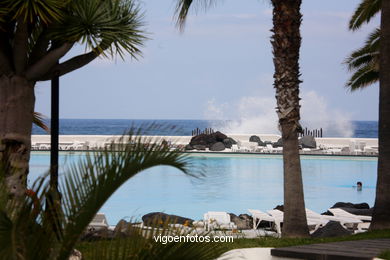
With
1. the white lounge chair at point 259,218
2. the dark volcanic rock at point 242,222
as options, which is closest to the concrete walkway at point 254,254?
the white lounge chair at point 259,218

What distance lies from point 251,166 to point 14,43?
2395 cm

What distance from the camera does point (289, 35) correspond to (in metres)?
12.1

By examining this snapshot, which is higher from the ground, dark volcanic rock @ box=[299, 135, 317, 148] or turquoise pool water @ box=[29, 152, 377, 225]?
dark volcanic rock @ box=[299, 135, 317, 148]

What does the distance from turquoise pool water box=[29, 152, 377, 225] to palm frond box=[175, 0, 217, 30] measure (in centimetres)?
655

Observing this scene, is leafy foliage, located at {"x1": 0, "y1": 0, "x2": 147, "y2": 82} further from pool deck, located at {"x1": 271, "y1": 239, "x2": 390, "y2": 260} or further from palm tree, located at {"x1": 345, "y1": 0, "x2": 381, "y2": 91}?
palm tree, located at {"x1": 345, "y1": 0, "x2": 381, "y2": 91}

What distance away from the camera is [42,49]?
8.30 m

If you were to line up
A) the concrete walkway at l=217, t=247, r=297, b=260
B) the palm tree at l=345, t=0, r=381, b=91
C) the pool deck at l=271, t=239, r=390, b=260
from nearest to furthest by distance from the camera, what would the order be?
the pool deck at l=271, t=239, r=390, b=260
the concrete walkway at l=217, t=247, r=297, b=260
the palm tree at l=345, t=0, r=381, b=91

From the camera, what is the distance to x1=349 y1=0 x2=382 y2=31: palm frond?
1703cm

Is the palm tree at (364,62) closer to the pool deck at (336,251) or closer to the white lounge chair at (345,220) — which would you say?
the white lounge chair at (345,220)

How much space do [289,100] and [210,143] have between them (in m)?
26.3

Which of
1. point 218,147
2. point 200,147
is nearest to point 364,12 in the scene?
point 218,147

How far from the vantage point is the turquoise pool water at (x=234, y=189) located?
21.6m

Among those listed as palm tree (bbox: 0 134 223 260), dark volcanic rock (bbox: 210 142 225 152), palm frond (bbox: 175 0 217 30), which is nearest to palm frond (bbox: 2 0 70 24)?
palm tree (bbox: 0 134 223 260)

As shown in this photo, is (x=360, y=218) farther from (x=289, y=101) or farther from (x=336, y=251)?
(x=336, y=251)
